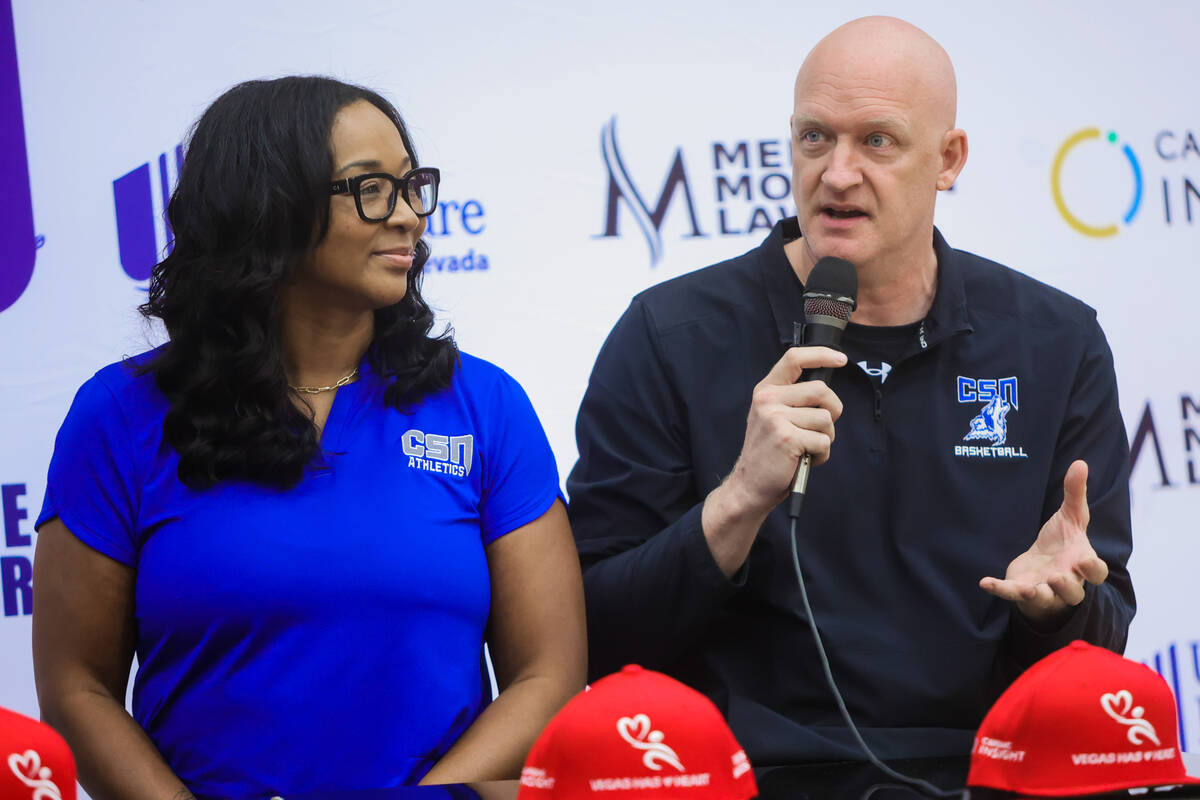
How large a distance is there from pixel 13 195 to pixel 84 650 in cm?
112

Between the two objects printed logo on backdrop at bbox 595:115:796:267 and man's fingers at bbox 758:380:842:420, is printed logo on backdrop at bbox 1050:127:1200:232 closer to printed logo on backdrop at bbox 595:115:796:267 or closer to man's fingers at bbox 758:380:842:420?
printed logo on backdrop at bbox 595:115:796:267

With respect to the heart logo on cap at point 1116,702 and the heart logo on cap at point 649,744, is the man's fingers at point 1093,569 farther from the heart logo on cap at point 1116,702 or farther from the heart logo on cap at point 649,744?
the heart logo on cap at point 649,744

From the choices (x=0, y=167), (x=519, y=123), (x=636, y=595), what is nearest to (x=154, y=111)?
(x=0, y=167)

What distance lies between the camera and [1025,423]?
1.84 meters

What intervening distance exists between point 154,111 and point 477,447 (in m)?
1.15

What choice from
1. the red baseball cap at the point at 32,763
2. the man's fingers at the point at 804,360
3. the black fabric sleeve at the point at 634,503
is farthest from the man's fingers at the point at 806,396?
the red baseball cap at the point at 32,763

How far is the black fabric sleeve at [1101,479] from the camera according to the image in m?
1.73

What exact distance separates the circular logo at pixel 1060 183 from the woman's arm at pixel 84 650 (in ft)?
6.35

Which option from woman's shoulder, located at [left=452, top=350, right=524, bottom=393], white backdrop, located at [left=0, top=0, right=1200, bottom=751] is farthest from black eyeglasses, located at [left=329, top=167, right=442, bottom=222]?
white backdrop, located at [left=0, top=0, right=1200, bottom=751]

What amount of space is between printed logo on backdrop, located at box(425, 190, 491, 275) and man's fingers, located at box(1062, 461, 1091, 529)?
1307mm

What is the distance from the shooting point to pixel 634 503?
1.84m

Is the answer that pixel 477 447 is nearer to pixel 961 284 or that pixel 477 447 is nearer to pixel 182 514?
pixel 182 514

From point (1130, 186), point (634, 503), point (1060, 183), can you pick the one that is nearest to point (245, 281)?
point (634, 503)

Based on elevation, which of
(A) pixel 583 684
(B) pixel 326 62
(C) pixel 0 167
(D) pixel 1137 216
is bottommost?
(A) pixel 583 684
